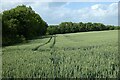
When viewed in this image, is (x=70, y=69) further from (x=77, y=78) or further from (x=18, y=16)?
(x=18, y=16)

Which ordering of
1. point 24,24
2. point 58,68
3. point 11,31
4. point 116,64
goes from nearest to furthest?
point 58,68 < point 116,64 < point 11,31 < point 24,24

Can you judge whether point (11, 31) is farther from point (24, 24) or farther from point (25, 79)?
point (25, 79)

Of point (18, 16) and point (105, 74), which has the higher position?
point (18, 16)

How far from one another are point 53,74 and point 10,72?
7.23 feet

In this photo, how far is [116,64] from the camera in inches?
658

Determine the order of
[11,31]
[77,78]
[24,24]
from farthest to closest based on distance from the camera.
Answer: [24,24]
[11,31]
[77,78]

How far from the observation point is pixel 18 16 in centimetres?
7169

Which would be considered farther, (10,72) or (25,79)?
(10,72)

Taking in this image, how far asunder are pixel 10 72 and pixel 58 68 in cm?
243

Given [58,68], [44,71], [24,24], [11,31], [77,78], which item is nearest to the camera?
[77,78]

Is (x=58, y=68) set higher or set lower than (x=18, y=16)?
lower

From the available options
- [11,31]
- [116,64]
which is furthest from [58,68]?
[11,31]

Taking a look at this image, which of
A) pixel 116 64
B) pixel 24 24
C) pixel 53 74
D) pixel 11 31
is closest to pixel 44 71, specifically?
pixel 53 74

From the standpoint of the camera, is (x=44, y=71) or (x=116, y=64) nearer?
(x=44, y=71)
